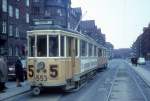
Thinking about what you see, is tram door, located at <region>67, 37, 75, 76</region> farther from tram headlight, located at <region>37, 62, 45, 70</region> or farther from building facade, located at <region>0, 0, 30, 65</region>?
building facade, located at <region>0, 0, 30, 65</region>

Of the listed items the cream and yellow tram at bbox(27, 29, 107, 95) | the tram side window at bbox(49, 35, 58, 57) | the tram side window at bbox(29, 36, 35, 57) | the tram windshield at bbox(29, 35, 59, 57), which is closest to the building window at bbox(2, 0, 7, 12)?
the cream and yellow tram at bbox(27, 29, 107, 95)

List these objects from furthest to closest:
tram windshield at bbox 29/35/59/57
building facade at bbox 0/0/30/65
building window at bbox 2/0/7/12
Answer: building window at bbox 2/0/7/12
building facade at bbox 0/0/30/65
tram windshield at bbox 29/35/59/57

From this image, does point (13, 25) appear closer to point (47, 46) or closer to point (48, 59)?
point (47, 46)

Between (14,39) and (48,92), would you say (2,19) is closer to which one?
(14,39)

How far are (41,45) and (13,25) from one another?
3761 centimetres

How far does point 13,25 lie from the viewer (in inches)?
2169

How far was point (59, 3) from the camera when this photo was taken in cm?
8419

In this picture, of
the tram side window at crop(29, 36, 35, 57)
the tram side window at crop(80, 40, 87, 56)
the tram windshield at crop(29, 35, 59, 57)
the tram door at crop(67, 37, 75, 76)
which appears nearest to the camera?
the tram windshield at crop(29, 35, 59, 57)

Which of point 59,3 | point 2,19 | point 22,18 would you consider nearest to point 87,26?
point 59,3

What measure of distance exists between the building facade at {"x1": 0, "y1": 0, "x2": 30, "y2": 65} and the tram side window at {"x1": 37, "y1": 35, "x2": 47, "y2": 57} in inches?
1176

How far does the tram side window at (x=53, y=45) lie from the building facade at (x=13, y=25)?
98.5 ft

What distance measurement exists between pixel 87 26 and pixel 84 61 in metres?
107

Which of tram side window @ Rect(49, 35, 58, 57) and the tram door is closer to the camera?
tram side window @ Rect(49, 35, 58, 57)

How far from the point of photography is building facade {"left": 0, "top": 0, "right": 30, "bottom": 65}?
50.6 meters
